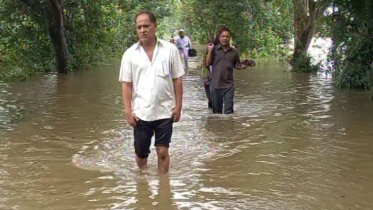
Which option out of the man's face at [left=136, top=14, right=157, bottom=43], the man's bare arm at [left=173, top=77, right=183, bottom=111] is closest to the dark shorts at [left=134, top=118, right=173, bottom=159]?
the man's bare arm at [left=173, top=77, right=183, bottom=111]

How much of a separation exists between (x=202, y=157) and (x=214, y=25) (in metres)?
27.5

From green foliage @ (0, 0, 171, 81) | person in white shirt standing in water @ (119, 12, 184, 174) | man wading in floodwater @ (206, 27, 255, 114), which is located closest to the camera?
person in white shirt standing in water @ (119, 12, 184, 174)

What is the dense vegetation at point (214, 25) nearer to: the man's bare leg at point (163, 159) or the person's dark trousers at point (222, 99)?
the person's dark trousers at point (222, 99)

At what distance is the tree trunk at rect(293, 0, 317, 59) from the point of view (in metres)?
19.3

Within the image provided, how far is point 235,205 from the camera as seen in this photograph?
4.62 meters

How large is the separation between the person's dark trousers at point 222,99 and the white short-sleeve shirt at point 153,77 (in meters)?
4.10

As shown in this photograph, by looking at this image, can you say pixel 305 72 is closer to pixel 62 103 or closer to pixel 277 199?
→ pixel 62 103

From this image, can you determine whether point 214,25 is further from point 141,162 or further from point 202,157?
point 141,162

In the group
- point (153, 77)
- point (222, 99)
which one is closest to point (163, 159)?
point (153, 77)

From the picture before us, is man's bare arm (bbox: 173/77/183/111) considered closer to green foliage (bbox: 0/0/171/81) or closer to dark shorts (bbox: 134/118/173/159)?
dark shorts (bbox: 134/118/173/159)

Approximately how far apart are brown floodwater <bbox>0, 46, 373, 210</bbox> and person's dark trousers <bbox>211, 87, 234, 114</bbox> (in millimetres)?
173

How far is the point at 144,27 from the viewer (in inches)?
195

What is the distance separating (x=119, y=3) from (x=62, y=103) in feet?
64.6

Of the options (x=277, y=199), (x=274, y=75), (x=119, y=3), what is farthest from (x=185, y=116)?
(x=119, y=3)
